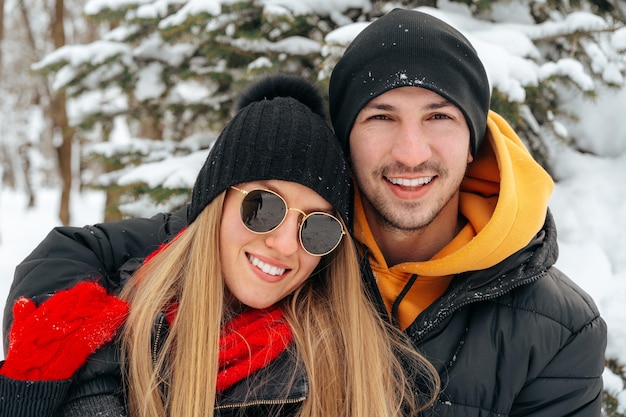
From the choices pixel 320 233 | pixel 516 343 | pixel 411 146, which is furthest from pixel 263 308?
pixel 516 343

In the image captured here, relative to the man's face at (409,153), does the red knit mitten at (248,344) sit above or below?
below

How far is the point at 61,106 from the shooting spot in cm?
936

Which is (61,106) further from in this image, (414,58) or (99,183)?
(414,58)

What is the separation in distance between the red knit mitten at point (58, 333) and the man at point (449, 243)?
0.24 m

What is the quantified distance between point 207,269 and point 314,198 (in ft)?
1.64

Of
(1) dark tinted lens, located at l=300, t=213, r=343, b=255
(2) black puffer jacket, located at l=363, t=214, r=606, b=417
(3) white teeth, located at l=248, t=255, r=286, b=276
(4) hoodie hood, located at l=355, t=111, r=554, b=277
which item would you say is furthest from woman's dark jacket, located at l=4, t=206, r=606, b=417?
(3) white teeth, located at l=248, t=255, r=286, b=276

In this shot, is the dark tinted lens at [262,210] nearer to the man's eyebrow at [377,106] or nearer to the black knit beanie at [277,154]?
the black knit beanie at [277,154]

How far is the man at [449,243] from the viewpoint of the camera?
6.81 feet

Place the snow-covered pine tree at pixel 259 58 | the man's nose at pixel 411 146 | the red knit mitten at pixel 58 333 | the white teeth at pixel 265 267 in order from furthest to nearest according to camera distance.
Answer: the snow-covered pine tree at pixel 259 58, the man's nose at pixel 411 146, the white teeth at pixel 265 267, the red knit mitten at pixel 58 333

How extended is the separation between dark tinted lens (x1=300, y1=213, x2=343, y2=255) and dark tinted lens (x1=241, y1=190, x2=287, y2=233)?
0.38 ft

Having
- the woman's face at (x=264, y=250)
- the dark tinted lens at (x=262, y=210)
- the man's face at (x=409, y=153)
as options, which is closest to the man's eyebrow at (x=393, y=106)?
the man's face at (x=409, y=153)

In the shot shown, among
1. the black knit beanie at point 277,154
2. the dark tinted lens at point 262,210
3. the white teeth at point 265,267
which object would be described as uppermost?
the black knit beanie at point 277,154

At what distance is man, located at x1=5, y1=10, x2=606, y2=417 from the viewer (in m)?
2.08

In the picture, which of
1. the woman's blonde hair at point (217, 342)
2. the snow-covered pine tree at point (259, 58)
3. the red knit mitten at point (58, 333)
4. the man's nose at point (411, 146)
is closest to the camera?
the red knit mitten at point (58, 333)
